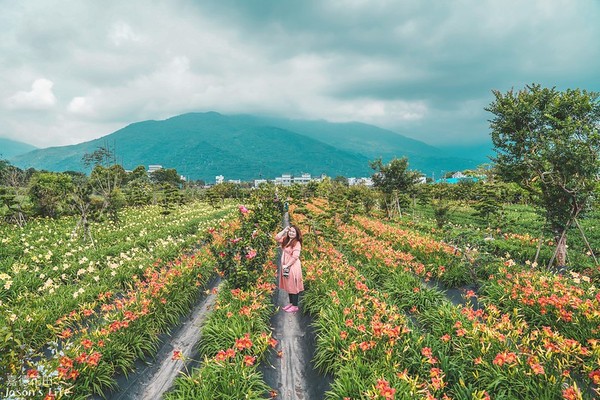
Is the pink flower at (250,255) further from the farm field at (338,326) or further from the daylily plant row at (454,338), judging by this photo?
the daylily plant row at (454,338)

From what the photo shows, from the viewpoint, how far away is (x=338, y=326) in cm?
534

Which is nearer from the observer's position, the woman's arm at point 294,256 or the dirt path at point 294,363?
the dirt path at point 294,363

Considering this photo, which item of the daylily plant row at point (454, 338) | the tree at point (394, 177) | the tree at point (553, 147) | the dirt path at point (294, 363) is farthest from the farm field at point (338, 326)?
the tree at point (394, 177)

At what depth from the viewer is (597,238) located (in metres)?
13.4

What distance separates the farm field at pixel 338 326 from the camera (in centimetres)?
384

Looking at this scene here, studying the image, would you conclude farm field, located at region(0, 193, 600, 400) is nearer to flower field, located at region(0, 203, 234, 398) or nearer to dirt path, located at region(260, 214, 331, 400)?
flower field, located at region(0, 203, 234, 398)

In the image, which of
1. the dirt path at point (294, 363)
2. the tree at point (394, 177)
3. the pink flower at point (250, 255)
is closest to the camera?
the dirt path at point (294, 363)

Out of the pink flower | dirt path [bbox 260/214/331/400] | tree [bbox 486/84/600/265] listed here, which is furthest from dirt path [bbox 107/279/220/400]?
tree [bbox 486/84/600/265]

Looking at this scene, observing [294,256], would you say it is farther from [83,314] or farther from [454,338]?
[83,314]

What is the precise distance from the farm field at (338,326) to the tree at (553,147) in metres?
2.43

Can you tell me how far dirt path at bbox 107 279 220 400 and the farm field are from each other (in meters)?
0.18

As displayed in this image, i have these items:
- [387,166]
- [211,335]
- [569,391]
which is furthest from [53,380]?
[387,166]

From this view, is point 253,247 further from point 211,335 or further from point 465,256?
point 465,256

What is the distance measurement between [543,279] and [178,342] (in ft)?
27.9
